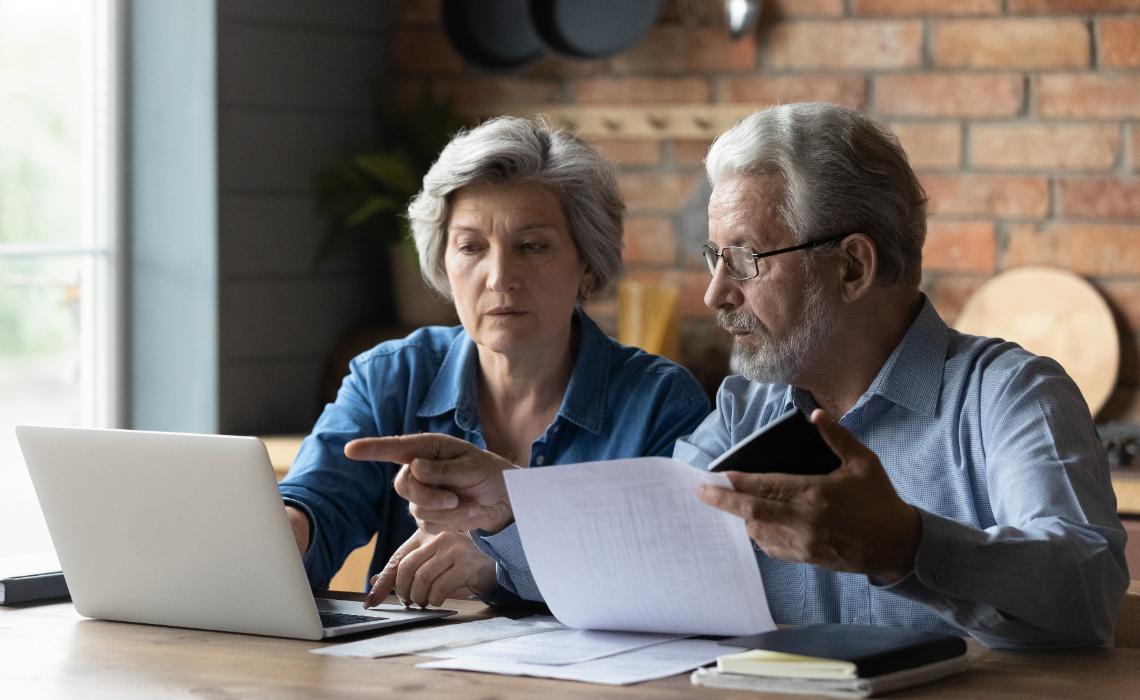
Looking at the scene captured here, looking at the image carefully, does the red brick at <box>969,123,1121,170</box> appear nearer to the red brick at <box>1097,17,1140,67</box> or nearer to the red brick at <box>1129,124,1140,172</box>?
the red brick at <box>1129,124,1140,172</box>

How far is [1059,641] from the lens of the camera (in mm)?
1633

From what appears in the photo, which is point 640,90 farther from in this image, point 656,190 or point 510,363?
point 510,363

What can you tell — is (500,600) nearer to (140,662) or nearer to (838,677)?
(140,662)

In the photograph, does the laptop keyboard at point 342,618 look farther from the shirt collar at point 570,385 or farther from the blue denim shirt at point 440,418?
the shirt collar at point 570,385

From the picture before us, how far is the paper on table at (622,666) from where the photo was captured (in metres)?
1.52

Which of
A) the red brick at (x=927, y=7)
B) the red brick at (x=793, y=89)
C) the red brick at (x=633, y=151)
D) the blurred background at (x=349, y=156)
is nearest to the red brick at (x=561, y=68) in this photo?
the blurred background at (x=349, y=156)

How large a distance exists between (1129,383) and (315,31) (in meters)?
2.04

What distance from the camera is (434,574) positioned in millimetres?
1959

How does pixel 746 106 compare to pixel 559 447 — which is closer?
pixel 559 447

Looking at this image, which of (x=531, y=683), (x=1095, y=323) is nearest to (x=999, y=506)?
(x=531, y=683)

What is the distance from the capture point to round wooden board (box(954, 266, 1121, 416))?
336cm

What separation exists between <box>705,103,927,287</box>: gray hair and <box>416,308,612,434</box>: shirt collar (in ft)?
1.73

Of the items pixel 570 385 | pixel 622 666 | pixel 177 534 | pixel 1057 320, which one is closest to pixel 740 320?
pixel 570 385

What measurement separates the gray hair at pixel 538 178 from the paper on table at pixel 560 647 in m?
0.90
